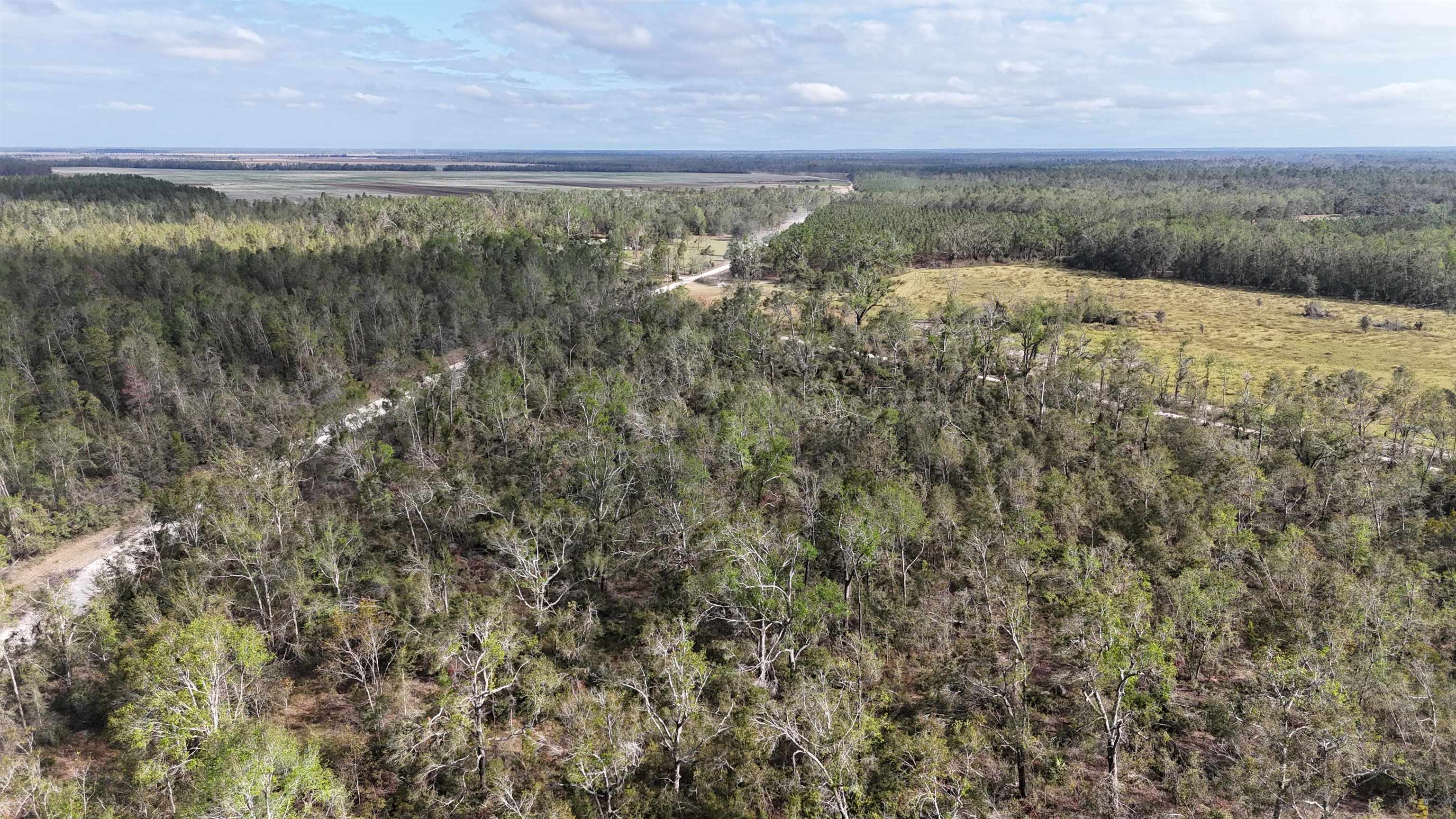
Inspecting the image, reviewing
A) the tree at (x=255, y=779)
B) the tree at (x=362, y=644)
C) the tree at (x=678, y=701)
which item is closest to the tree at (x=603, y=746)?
the tree at (x=678, y=701)

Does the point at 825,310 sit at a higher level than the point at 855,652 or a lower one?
higher

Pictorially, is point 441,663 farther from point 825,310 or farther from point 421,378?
point 825,310

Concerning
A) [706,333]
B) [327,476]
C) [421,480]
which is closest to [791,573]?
[421,480]

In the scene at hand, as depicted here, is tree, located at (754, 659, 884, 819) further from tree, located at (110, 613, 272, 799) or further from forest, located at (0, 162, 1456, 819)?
tree, located at (110, 613, 272, 799)

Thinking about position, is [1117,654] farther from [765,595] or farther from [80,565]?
[80,565]

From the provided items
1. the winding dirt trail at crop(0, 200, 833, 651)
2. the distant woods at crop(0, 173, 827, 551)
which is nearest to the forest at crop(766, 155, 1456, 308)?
the distant woods at crop(0, 173, 827, 551)

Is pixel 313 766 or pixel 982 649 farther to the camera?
pixel 982 649
